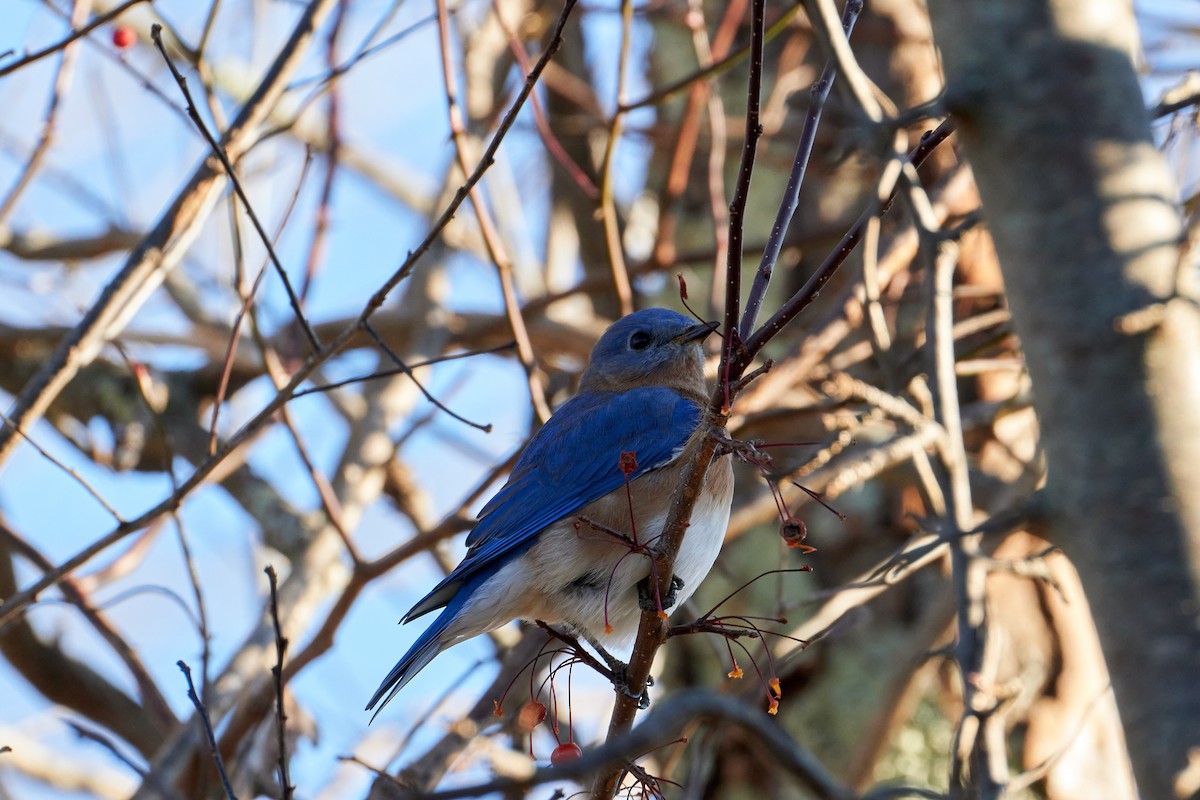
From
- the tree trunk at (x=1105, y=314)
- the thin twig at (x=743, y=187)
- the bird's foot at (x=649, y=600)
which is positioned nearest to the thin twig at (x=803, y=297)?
the thin twig at (x=743, y=187)

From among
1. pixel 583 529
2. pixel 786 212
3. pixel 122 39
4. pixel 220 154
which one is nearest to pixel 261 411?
pixel 220 154

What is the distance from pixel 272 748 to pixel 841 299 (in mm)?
2475

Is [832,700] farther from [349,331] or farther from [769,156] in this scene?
[349,331]

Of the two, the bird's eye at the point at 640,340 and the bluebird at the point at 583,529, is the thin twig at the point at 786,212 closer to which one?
the bluebird at the point at 583,529

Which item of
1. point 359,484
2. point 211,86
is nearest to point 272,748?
point 359,484

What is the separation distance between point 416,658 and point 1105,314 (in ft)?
6.93

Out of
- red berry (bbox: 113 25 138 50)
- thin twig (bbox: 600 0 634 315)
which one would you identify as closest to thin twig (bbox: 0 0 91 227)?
red berry (bbox: 113 25 138 50)

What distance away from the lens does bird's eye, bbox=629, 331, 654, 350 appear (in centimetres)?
414

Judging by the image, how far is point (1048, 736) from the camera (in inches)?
178

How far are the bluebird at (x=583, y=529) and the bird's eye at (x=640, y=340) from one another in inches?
5.9

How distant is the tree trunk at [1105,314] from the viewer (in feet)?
5.04

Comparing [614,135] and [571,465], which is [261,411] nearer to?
[571,465]

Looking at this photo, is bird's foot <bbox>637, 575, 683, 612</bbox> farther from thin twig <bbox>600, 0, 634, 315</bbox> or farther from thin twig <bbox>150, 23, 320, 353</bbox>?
thin twig <bbox>600, 0, 634, 315</bbox>

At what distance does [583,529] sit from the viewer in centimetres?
335
